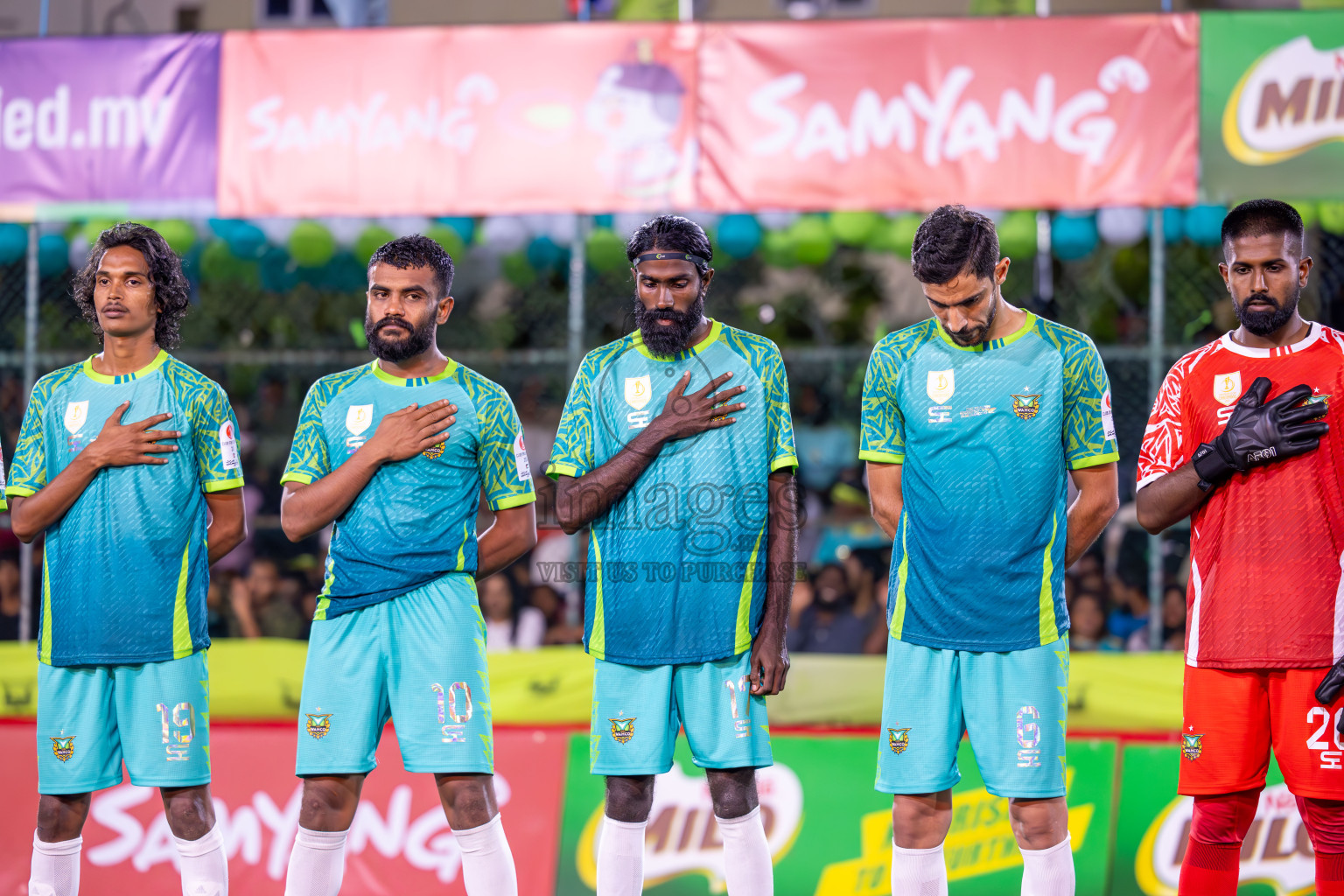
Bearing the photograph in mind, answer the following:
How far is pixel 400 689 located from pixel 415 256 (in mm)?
1386

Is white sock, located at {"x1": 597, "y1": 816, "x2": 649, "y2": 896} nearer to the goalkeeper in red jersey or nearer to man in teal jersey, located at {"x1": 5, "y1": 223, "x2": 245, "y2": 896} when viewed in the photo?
man in teal jersey, located at {"x1": 5, "y1": 223, "x2": 245, "y2": 896}

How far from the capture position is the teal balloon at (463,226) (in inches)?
329

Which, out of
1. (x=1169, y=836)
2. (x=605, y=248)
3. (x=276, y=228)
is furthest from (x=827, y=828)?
(x=276, y=228)

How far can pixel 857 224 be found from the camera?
8.11 metres

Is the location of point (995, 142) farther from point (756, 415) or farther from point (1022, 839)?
point (1022, 839)

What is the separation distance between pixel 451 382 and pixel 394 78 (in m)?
4.00

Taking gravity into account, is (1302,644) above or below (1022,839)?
above

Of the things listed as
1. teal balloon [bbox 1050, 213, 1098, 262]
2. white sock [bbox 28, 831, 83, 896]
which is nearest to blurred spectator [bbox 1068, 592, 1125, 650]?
teal balloon [bbox 1050, 213, 1098, 262]

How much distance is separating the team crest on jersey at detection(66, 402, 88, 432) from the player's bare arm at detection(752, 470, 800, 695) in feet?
7.73

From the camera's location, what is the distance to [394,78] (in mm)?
7676

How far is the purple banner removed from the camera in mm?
7840

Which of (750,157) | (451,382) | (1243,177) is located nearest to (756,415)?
(451,382)

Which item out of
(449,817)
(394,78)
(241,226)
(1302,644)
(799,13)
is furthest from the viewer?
(799,13)

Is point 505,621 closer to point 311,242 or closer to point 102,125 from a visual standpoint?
point 311,242
